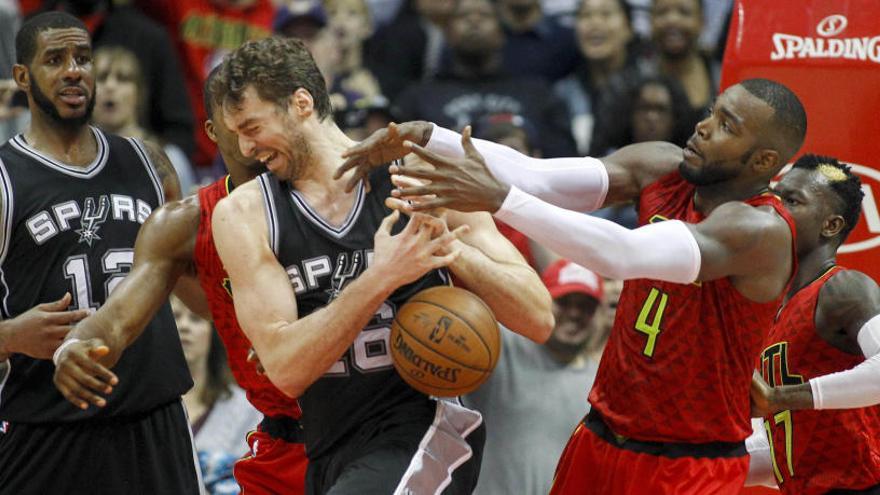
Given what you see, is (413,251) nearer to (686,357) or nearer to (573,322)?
(686,357)

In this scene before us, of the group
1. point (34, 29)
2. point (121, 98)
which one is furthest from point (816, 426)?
point (121, 98)

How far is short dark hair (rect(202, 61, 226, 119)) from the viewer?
4.83m

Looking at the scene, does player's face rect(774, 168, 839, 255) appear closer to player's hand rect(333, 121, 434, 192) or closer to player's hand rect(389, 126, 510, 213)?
player's hand rect(389, 126, 510, 213)

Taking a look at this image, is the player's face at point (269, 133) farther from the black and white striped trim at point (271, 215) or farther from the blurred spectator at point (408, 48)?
the blurred spectator at point (408, 48)

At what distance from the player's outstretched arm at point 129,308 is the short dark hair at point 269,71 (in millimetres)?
676

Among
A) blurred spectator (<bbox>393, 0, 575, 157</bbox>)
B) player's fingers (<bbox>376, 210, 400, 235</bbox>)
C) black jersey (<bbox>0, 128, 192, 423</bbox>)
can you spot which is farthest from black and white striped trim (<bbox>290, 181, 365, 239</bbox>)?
blurred spectator (<bbox>393, 0, 575, 157</bbox>)

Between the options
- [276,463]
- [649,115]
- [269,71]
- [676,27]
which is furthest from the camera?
[676,27]

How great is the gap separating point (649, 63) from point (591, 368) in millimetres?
3235

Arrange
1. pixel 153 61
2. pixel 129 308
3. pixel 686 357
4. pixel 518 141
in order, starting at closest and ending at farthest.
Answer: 1. pixel 686 357
2. pixel 129 308
3. pixel 518 141
4. pixel 153 61

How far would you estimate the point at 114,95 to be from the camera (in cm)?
893

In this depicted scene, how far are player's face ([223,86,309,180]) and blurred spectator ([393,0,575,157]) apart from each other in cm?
432

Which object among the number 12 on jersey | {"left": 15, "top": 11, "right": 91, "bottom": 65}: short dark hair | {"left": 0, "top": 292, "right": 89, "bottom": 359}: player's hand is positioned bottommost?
the number 12 on jersey

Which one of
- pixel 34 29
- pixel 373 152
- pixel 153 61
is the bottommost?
pixel 373 152

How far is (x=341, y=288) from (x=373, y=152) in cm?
49
